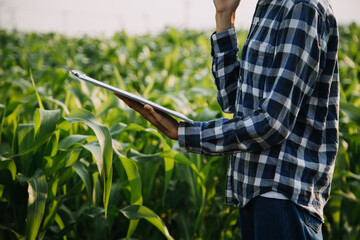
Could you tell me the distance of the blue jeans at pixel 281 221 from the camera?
0.86 metres

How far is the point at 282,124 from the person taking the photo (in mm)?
790

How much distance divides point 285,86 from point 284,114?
52 millimetres

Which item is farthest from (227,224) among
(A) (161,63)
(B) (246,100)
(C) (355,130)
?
(A) (161,63)

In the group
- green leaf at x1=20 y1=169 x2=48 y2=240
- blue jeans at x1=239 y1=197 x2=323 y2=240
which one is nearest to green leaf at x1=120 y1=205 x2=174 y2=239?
green leaf at x1=20 y1=169 x2=48 y2=240

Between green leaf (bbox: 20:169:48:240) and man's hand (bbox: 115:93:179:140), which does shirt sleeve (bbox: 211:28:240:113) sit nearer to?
man's hand (bbox: 115:93:179:140)

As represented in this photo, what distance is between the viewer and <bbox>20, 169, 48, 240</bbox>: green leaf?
1.21 m

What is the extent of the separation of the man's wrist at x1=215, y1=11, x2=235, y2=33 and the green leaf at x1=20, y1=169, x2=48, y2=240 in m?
0.69

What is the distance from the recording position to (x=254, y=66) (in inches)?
34.3

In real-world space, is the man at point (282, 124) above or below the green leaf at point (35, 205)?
above

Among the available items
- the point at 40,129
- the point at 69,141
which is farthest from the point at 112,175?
the point at 40,129

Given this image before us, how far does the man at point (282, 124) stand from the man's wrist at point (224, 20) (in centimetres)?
10

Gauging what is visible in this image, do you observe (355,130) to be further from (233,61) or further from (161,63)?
(161,63)

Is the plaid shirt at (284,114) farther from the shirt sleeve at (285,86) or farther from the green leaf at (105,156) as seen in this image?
the green leaf at (105,156)

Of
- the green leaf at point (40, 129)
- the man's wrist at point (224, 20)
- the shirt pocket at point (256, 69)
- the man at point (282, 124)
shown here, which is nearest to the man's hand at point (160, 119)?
the man at point (282, 124)
